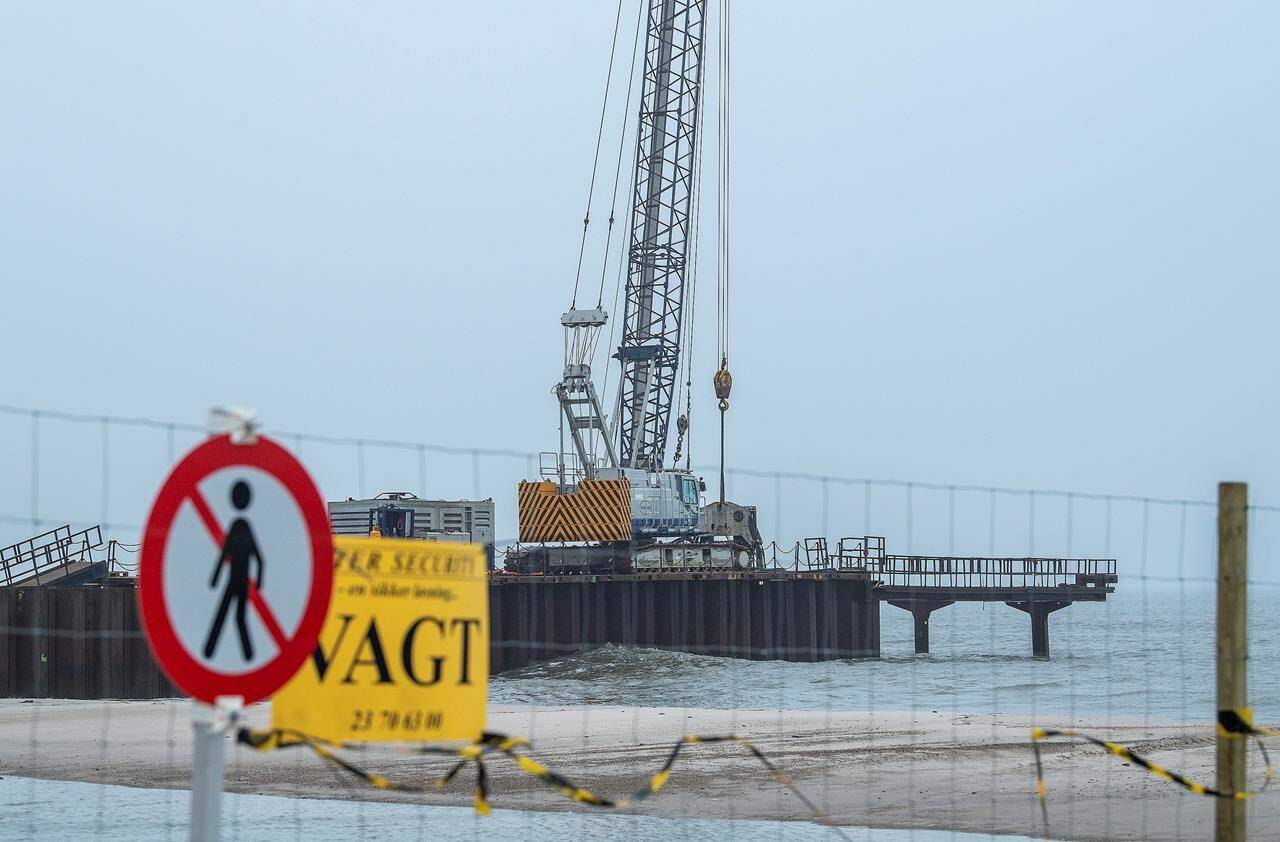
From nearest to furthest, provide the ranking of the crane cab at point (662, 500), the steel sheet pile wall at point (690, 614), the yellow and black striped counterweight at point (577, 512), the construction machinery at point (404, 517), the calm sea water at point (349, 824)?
the calm sea water at point (349, 824)
the steel sheet pile wall at point (690, 614)
the construction machinery at point (404, 517)
the yellow and black striped counterweight at point (577, 512)
the crane cab at point (662, 500)

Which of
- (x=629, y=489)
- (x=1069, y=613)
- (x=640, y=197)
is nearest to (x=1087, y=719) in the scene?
(x=629, y=489)

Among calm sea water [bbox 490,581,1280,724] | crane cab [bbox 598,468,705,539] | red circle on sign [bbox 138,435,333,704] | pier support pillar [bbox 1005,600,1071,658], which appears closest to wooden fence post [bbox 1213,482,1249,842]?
red circle on sign [bbox 138,435,333,704]

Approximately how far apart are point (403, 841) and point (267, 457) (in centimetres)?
910

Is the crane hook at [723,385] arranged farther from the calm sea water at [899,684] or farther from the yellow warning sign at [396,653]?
the yellow warning sign at [396,653]

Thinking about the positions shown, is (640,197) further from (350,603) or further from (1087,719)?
(350,603)

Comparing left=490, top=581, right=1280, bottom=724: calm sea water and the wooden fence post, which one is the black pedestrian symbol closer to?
the wooden fence post

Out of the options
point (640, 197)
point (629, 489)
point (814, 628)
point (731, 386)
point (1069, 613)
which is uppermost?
point (640, 197)

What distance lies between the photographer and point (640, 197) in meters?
63.7

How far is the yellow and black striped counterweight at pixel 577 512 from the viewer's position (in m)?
51.3

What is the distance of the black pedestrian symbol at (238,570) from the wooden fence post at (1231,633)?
14.0ft

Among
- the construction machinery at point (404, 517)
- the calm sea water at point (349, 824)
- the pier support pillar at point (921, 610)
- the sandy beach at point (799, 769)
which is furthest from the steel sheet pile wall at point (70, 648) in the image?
the pier support pillar at point (921, 610)

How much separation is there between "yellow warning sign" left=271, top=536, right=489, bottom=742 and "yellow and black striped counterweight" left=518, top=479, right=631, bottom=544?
150 ft

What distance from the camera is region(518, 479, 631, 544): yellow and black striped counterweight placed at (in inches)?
2021

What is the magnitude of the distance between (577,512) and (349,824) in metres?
38.1
